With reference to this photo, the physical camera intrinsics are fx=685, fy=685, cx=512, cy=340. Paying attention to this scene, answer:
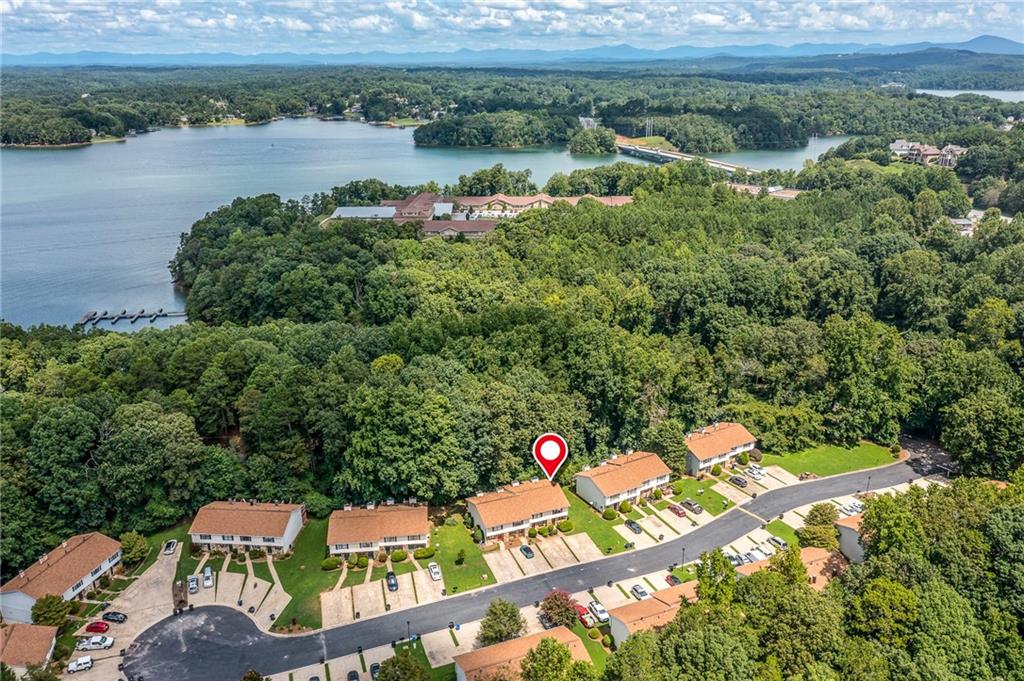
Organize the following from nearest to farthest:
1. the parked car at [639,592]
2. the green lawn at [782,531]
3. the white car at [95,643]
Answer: the white car at [95,643]
the parked car at [639,592]
the green lawn at [782,531]

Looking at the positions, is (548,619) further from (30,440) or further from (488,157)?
(488,157)

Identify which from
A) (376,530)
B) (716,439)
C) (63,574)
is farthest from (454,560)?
(716,439)

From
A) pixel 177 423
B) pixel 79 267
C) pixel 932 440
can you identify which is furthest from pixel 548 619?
pixel 79 267

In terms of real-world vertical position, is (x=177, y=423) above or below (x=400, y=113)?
below

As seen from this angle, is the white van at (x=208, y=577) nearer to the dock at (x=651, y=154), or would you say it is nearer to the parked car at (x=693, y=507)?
the parked car at (x=693, y=507)

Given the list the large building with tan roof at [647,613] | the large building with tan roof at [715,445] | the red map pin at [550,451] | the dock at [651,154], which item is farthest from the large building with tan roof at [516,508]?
the dock at [651,154]
